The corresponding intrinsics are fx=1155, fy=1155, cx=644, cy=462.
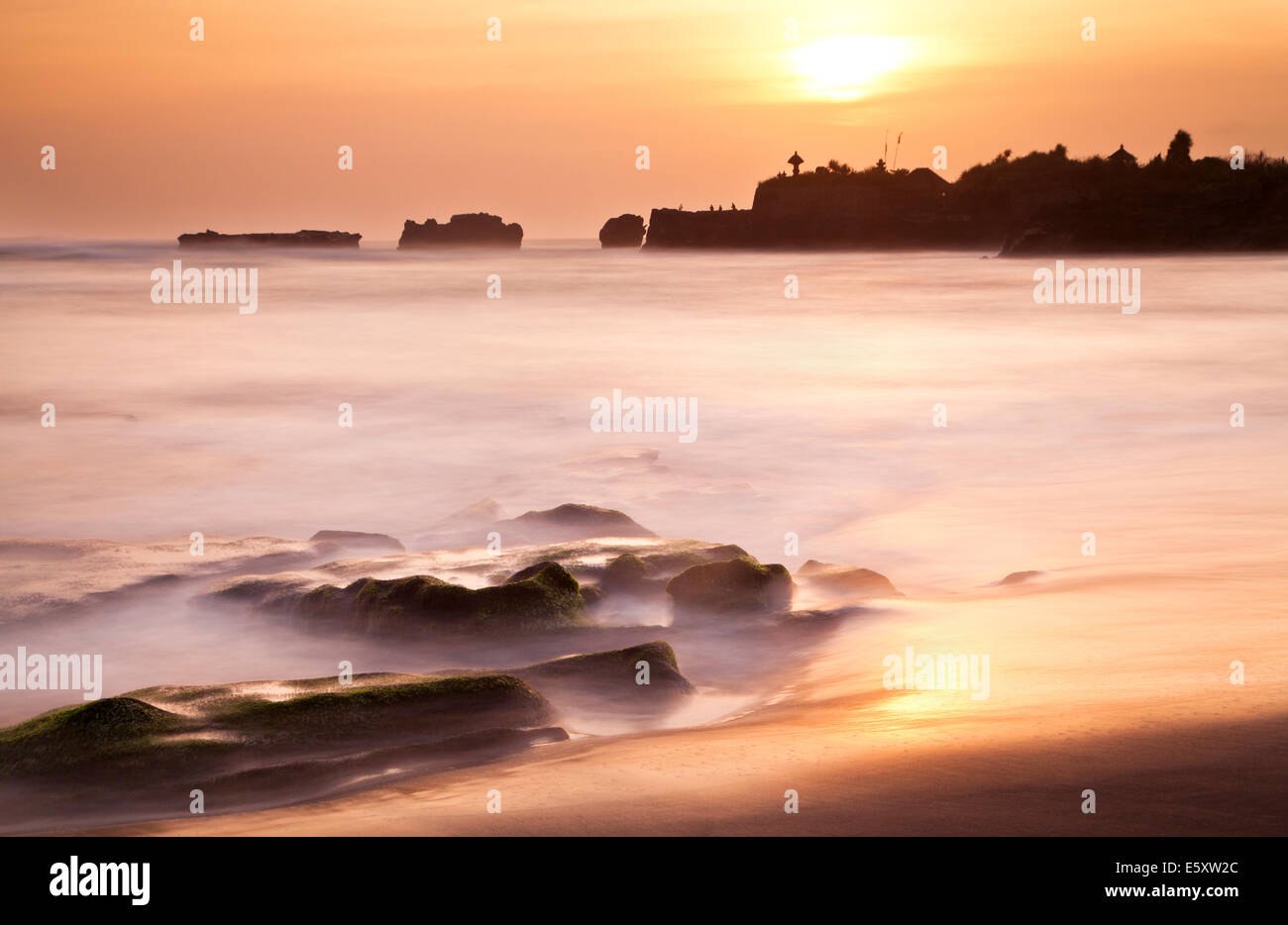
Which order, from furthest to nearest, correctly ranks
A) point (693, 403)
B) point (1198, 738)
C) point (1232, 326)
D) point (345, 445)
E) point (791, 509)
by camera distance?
point (1232, 326)
point (693, 403)
point (345, 445)
point (791, 509)
point (1198, 738)

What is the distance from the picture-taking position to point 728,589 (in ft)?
30.4

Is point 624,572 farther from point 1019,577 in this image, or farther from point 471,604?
point 1019,577

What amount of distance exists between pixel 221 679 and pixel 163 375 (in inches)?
911

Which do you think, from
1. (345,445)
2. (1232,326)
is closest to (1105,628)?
(345,445)

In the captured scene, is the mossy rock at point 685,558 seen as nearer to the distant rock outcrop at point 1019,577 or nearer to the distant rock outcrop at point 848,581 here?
the distant rock outcrop at point 848,581

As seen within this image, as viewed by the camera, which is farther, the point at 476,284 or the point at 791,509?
the point at 476,284

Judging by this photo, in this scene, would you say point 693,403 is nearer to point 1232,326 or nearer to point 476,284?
point 1232,326

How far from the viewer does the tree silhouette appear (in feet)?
344

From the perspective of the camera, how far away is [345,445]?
20422 millimetres

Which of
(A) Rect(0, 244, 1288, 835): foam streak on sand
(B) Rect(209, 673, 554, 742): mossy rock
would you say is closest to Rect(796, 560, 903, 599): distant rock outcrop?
(A) Rect(0, 244, 1288, 835): foam streak on sand

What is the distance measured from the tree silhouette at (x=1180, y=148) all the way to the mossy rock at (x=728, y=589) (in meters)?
110

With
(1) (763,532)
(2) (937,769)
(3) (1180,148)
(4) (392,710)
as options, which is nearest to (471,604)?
(4) (392,710)

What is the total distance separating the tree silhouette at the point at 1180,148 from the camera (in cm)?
10494

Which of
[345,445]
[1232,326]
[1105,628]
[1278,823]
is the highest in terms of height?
[1232,326]
